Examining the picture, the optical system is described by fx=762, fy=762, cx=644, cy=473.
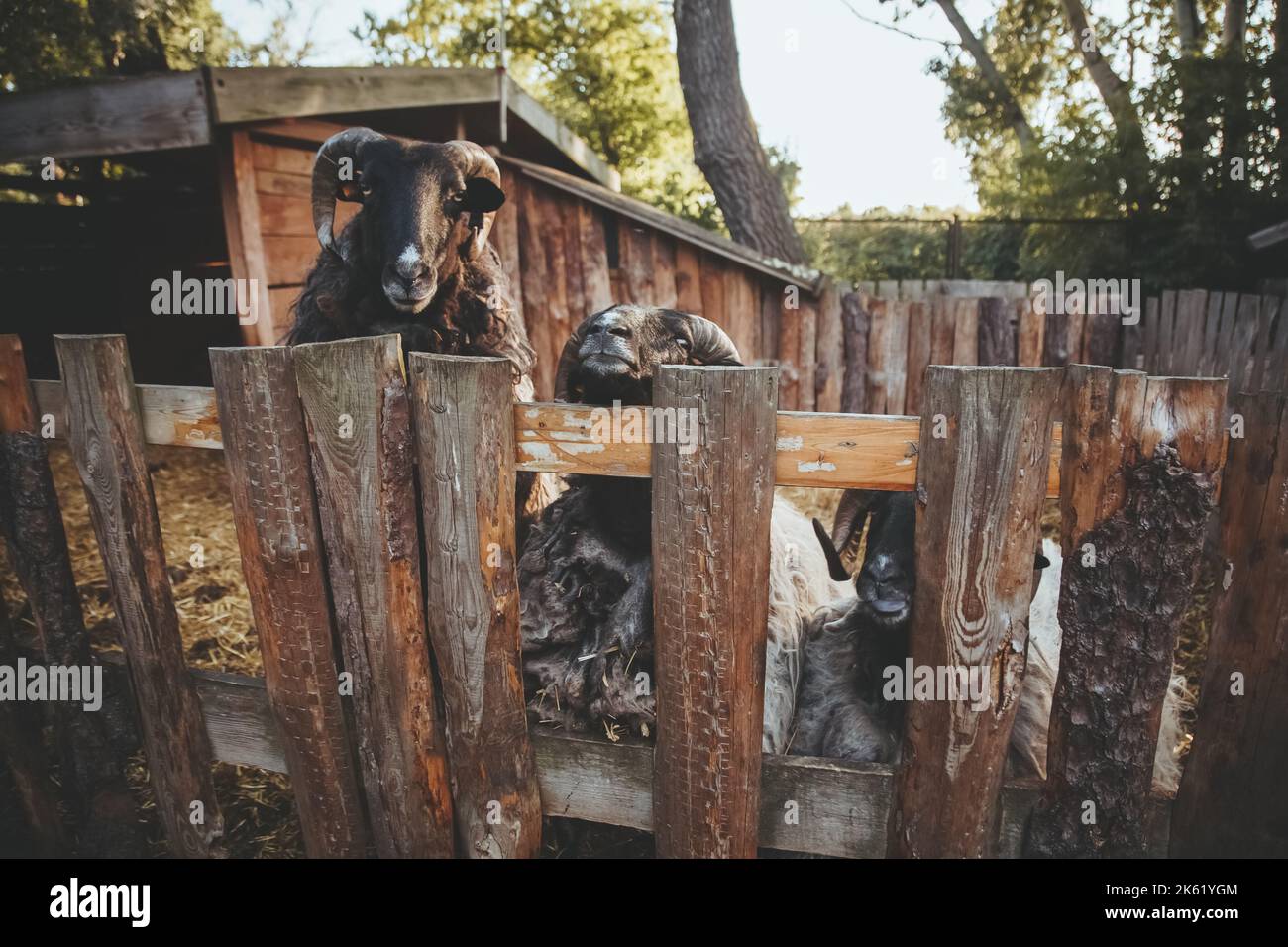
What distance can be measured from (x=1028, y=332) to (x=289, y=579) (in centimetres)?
653

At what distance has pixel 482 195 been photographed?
348 cm

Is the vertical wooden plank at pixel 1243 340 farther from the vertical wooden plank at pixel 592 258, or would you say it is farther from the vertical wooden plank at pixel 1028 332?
the vertical wooden plank at pixel 592 258

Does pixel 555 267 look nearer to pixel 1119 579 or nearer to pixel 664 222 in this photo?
pixel 664 222

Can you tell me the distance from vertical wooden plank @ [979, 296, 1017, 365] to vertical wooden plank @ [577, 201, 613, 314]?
11.0ft

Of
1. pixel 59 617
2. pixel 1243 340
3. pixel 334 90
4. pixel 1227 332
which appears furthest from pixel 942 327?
pixel 59 617

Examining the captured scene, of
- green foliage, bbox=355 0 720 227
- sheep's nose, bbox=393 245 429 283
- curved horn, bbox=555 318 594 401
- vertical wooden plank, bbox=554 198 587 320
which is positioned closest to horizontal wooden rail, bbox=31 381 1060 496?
curved horn, bbox=555 318 594 401

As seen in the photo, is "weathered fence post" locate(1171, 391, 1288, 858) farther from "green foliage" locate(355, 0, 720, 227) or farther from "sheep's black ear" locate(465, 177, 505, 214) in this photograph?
"green foliage" locate(355, 0, 720, 227)

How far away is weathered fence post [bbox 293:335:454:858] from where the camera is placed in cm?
202

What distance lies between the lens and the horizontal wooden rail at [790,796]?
6.93ft

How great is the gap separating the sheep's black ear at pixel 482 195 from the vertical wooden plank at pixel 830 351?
4.19 meters
